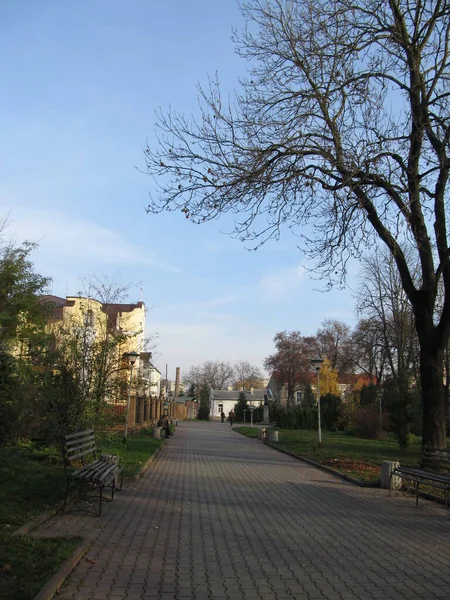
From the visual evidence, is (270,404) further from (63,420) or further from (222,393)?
(63,420)

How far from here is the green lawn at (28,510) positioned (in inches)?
190

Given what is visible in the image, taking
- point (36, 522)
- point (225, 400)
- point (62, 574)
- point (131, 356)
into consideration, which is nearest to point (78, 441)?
point (36, 522)

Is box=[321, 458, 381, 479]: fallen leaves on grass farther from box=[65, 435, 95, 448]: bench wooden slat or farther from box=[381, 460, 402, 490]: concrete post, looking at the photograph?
box=[65, 435, 95, 448]: bench wooden slat

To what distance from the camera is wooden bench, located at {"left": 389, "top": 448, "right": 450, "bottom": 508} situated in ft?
31.5

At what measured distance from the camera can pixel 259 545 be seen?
22.4 feet

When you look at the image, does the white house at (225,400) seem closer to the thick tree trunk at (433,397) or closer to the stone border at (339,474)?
the stone border at (339,474)

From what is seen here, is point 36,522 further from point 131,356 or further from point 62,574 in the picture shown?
point 131,356

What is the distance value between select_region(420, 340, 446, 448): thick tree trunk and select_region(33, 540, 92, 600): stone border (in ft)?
33.6

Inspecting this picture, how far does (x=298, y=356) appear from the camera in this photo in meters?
80.8

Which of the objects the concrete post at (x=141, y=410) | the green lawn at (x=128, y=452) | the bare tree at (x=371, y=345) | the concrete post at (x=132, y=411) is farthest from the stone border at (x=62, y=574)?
the bare tree at (x=371, y=345)

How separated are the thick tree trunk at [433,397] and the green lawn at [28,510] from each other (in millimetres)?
7188

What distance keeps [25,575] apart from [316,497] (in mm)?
7094

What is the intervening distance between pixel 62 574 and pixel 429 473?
7.15 m

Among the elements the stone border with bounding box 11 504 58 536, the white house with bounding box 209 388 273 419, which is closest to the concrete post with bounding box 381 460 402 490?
the stone border with bounding box 11 504 58 536
